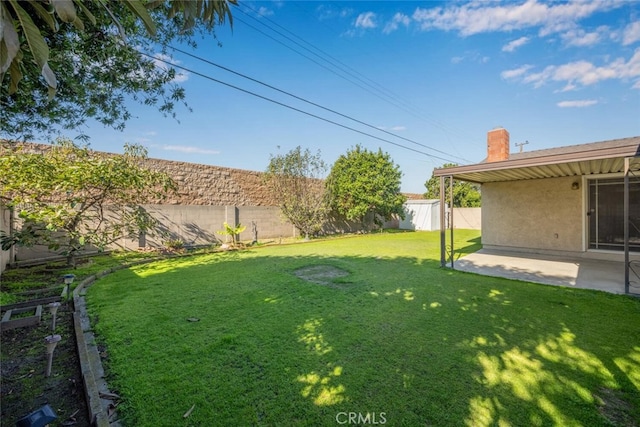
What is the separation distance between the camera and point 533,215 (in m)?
8.92

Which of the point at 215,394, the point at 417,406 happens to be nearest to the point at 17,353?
the point at 215,394

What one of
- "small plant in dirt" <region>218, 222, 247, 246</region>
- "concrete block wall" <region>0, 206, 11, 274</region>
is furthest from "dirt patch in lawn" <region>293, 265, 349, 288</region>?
"concrete block wall" <region>0, 206, 11, 274</region>

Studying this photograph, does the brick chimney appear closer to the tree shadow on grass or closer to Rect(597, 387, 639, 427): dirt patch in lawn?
the tree shadow on grass

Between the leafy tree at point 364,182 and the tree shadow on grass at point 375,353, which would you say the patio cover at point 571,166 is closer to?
the tree shadow on grass at point 375,353

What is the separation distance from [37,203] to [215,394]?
694 cm

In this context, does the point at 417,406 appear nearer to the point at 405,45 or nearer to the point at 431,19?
the point at 431,19

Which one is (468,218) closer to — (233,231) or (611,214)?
(611,214)

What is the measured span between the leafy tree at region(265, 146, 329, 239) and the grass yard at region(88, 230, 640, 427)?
28.3 ft

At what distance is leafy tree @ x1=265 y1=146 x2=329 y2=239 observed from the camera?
539 inches

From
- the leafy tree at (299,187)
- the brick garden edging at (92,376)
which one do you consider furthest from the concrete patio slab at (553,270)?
the leafy tree at (299,187)

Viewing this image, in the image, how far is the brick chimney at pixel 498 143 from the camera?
384 inches

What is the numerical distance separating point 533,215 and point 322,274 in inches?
295

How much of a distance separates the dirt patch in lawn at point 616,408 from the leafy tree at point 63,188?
8199 millimetres

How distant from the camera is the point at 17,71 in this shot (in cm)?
103
